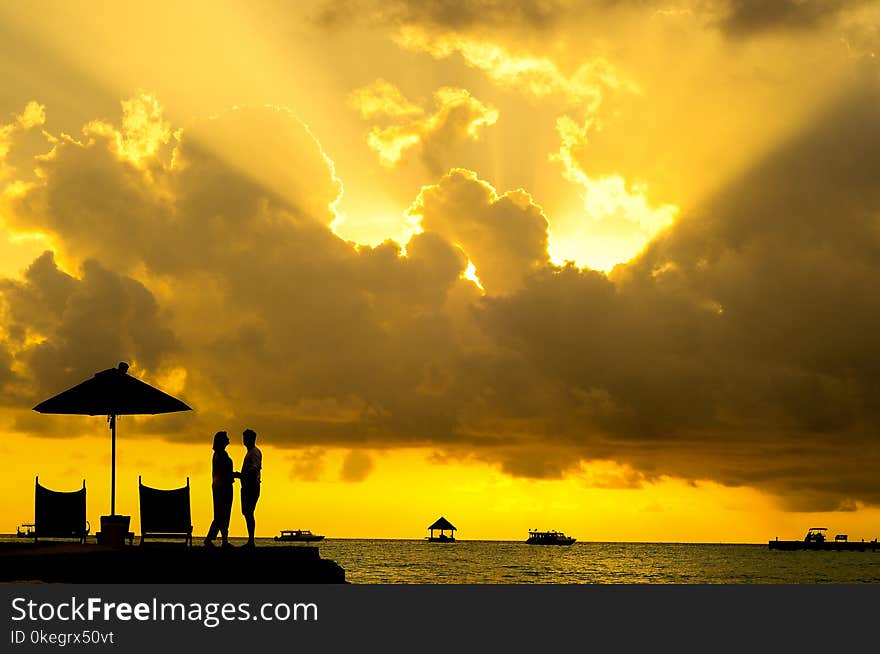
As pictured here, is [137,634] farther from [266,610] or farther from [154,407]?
[154,407]

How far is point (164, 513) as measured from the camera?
915 inches

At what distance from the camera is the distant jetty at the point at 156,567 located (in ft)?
68.9

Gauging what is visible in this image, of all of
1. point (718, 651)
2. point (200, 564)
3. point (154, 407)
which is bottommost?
point (718, 651)

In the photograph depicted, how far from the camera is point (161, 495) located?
23172mm

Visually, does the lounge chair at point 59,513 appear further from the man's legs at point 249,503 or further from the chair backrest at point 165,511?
the man's legs at point 249,503

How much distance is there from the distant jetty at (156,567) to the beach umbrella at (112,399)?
3375 mm

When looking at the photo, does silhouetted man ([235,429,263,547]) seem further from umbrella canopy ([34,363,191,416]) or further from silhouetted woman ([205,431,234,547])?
umbrella canopy ([34,363,191,416])

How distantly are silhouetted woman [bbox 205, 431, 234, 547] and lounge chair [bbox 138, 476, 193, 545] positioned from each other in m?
0.63

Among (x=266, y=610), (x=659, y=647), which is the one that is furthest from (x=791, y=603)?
(x=266, y=610)

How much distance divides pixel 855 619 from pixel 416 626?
24.2 feet

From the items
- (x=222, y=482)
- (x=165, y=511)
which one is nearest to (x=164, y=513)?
(x=165, y=511)

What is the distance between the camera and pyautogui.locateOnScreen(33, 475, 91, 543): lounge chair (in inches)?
968

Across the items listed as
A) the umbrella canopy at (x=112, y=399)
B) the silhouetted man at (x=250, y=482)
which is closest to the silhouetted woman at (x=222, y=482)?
the silhouetted man at (x=250, y=482)

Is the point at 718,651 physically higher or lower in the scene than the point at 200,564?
lower
